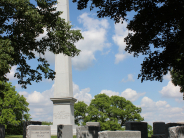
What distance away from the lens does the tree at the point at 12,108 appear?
35088mm

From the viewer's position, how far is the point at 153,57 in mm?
10250

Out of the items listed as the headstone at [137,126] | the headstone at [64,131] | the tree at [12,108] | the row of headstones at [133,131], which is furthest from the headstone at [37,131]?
the tree at [12,108]

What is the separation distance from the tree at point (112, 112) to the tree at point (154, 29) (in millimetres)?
35987

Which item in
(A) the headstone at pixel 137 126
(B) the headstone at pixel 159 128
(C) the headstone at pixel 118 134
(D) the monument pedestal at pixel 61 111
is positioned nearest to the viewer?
(C) the headstone at pixel 118 134

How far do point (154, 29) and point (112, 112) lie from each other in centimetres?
3997

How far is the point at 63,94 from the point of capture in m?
22.0

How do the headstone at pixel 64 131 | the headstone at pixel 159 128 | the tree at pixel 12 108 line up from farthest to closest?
the tree at pixel 12 108 → the headstone at pixel 159 128 → the headstone at pixel 64 131

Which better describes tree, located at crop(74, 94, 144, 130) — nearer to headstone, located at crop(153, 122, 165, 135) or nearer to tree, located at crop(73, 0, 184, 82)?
headstone, located at crop(153, 122, 165, 135)

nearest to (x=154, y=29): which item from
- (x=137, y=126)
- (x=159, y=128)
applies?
Answer: (x=137, y=126)

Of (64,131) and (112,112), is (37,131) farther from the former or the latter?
(112,112)

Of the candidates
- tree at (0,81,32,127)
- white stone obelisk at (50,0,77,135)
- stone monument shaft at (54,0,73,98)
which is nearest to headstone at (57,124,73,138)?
white stone obelisk at (50,0,77,135)

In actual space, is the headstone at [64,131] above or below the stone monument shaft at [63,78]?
below

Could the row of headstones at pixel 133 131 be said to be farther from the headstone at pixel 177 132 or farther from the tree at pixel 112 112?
the tree at pixel 112 112

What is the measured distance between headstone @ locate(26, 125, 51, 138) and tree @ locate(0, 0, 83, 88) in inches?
129
